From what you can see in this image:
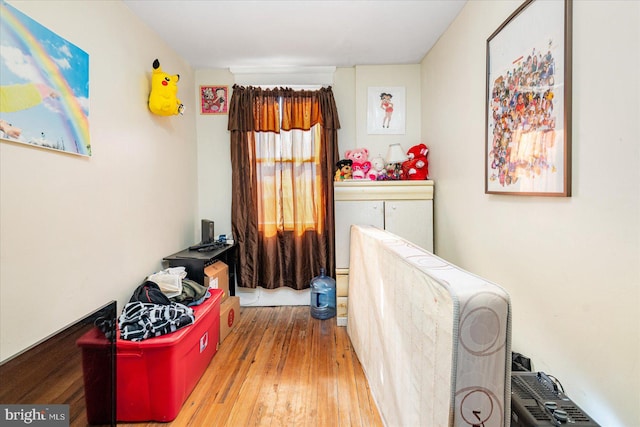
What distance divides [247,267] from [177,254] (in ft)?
2.57

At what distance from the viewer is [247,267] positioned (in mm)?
3258

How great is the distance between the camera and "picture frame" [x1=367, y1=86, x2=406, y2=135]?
3.26 m

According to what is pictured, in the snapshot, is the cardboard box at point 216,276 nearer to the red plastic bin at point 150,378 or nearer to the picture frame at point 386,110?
the red plastic bin at point 150,378

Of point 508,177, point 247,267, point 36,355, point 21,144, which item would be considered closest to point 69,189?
point 21,144

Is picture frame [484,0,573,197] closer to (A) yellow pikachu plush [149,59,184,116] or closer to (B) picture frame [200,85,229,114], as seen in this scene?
(A) yellow pikachu plush [149,59,184,116]

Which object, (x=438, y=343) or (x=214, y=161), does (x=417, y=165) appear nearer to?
(x=214, y=161)

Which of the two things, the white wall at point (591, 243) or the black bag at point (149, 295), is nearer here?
the white wall at point (591, 243)

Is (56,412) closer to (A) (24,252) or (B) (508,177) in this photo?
(A) (24,252)

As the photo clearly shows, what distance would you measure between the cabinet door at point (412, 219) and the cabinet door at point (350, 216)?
84 mm

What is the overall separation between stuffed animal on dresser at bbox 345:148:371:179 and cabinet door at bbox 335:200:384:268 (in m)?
0.37

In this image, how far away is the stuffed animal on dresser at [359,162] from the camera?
3.11 meters

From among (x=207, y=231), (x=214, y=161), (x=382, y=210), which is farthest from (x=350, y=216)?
(x=214, y=161)

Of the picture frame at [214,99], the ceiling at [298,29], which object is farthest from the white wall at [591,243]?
the picture frame at [214,99]

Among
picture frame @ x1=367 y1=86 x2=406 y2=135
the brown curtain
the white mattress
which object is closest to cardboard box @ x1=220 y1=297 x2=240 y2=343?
the brown curtain
